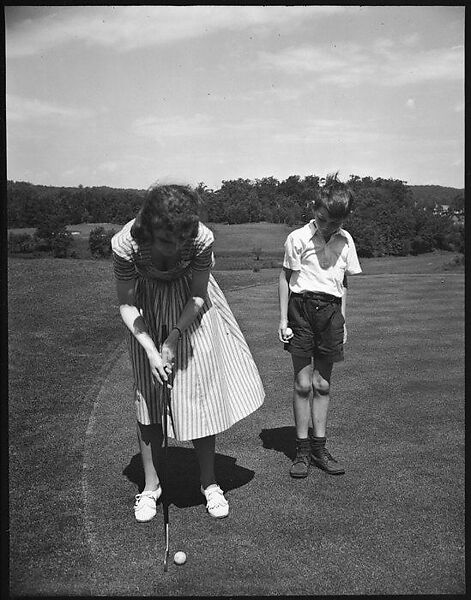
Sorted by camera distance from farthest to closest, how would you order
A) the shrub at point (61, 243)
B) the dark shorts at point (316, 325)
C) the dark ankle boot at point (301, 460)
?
the shrub at point (61, 243) < the dark shorts at point (316, 325) < the dark ankle boot at point (301, 460)

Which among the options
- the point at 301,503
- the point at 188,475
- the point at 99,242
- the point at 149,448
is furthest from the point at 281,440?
the point at 99,242

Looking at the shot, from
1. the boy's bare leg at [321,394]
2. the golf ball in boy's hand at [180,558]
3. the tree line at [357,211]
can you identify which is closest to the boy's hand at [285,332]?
the boy's bare leg at [321,394]

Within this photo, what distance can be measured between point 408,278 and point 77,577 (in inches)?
630

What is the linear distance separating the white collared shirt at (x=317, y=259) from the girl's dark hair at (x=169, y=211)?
1.09 m

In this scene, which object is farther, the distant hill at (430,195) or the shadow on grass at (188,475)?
the distant hill at (430,195)

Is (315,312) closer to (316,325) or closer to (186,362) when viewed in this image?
(316,325)

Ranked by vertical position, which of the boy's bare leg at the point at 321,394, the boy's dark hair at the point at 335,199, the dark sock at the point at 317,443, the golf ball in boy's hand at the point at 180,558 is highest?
the boy's dark hair at the point at 335,199

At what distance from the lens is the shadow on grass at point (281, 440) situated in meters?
4.68

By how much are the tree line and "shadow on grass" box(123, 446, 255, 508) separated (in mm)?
11408

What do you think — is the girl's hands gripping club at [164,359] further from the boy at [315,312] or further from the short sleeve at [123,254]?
the boy at [315,312]

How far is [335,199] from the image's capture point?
13.2 ft

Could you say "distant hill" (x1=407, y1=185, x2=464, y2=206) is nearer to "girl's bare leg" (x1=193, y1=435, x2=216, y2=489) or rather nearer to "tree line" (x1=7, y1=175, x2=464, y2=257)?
"tree line" (x1=7, y1=175, x2=464, y2=257)

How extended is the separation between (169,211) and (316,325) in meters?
1.47

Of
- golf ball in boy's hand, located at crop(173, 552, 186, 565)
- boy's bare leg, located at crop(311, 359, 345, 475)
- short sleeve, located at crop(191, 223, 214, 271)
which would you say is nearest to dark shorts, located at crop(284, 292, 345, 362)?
boy's bare leg, located at crop(311, 359, 345, 475)
